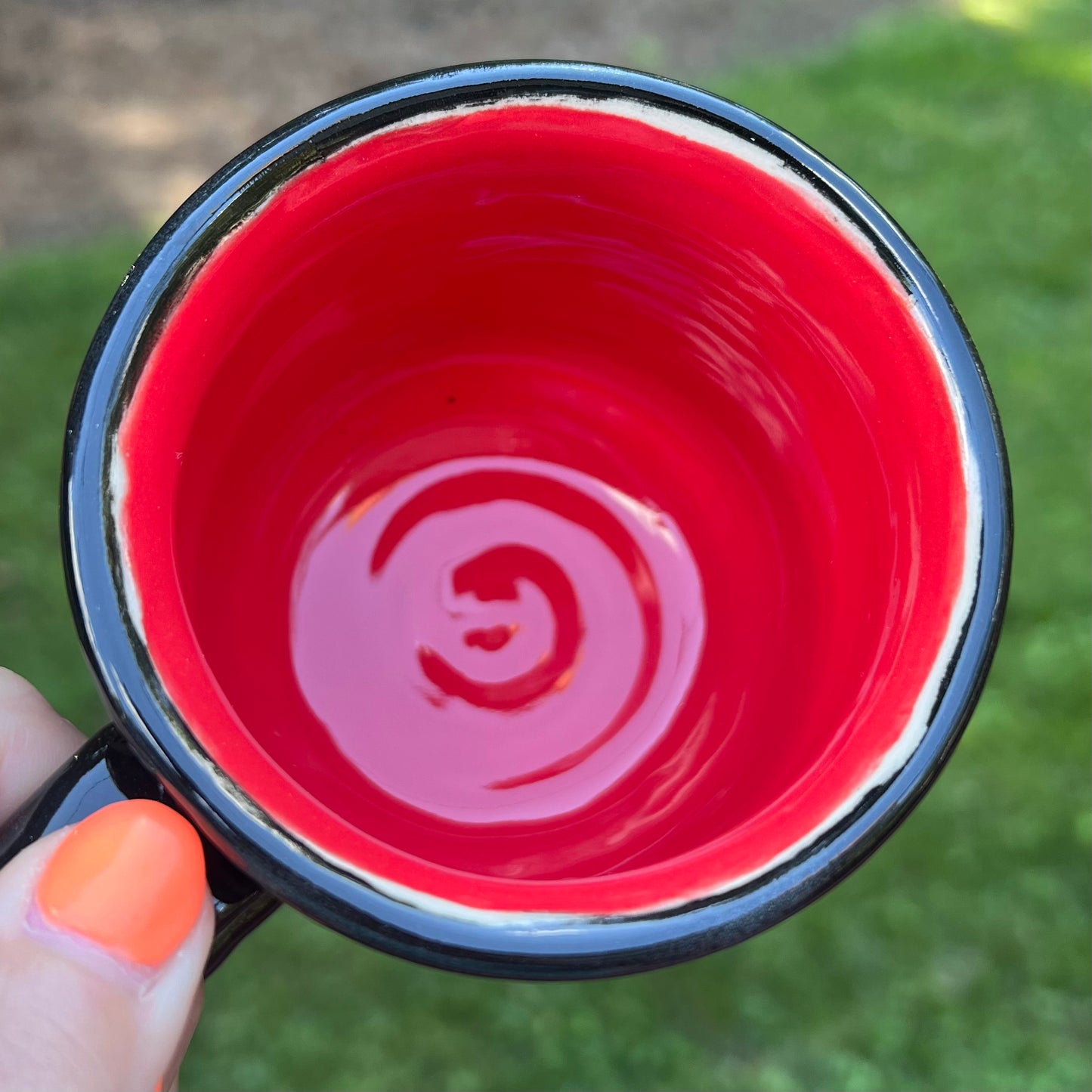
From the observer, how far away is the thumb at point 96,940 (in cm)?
63

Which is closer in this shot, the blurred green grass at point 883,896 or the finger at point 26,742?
the finger at point 26,742

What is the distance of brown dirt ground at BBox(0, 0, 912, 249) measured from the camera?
166 centimetres

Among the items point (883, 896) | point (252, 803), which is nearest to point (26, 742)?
point (252, 803)

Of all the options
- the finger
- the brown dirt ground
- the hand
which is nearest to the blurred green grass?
the brown dirt ground

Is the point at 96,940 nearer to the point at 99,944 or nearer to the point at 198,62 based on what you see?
the point at 99,944

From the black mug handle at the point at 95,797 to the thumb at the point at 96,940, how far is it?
11 millimetres

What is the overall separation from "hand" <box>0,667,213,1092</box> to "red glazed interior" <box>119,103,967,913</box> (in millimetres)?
95

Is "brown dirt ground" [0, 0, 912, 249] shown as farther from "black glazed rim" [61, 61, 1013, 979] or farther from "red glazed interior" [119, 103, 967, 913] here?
"black glazed rim" [61, 61, 1013, 979]

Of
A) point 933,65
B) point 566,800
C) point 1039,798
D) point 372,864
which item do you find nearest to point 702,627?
point 566,800

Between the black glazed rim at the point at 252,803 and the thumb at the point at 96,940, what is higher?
the black glazed rim at the point at 252,803

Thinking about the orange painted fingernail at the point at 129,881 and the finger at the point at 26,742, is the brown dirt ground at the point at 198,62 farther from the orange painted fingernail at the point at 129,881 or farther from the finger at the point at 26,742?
the orange painted fingernail at the point at 129,881

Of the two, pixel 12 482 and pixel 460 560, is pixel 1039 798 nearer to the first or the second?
pixel 460 560

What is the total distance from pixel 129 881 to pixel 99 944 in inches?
2.7

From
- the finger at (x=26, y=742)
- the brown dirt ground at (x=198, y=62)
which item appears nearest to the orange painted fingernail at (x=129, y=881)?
the finger at (x=26, y=742)
